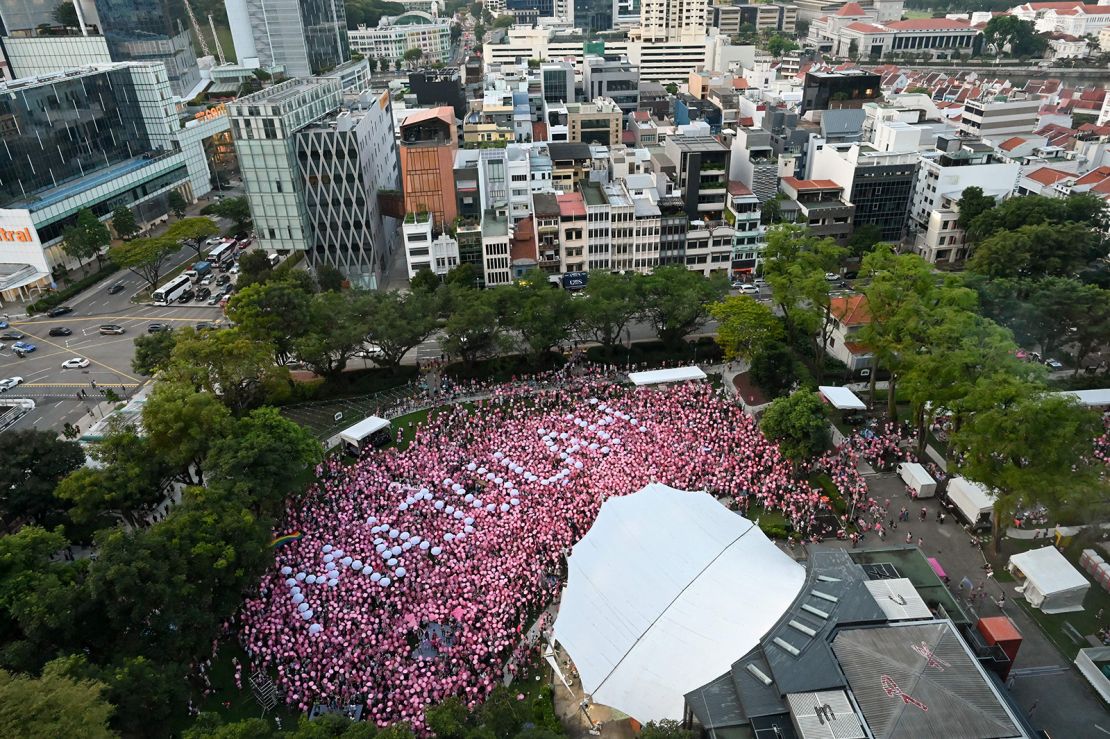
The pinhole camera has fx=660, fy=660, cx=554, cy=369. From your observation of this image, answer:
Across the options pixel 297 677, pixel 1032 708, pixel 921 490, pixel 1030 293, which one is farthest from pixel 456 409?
pixel 1030 293

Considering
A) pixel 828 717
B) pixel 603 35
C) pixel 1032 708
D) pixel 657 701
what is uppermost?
pixel 603 35

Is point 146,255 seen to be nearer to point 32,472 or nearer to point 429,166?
point 429,166

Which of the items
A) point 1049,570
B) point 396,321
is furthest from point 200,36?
point 1049,570

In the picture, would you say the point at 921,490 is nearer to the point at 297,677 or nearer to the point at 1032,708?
the point at 1032,708

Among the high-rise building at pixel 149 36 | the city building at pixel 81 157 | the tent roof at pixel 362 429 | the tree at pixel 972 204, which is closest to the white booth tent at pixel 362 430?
the tent roof at pixel 362 429

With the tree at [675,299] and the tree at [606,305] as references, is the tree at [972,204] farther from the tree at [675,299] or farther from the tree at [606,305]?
the tree at [606,305]

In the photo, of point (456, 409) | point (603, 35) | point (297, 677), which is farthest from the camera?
point (603, 35)

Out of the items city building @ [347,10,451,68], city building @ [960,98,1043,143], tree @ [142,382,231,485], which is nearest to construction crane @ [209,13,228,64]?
city building @ [347,10,451,68]

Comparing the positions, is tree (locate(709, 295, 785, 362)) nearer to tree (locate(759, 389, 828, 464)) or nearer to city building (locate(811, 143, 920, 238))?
tree (locate(759, 389, 828, 464))
